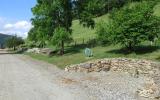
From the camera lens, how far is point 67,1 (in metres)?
55.5

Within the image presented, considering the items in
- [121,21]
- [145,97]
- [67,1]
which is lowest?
[145,97]

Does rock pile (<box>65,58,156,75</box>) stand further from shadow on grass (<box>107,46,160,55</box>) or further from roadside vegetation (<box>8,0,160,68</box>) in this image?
shadow on grass (<box>107,46,160,55</box>)

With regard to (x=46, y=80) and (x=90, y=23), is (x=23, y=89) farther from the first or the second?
(x=90, y=23)

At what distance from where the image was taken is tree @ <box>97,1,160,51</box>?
132ft

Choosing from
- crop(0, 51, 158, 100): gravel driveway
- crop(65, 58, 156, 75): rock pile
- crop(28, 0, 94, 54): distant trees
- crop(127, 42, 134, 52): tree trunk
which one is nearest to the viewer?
crop(0, 51, 158, 100): gravel driveway

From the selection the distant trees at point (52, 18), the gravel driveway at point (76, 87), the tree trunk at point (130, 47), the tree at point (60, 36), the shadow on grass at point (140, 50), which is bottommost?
the gravel driveway at point (76, 87)

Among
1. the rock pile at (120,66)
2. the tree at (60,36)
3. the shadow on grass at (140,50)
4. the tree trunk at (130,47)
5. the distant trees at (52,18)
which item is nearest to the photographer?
the rock pile at (120,66)

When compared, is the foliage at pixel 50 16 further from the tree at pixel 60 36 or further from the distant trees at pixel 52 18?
the tree at pixel 60 36

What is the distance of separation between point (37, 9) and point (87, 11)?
6862mm

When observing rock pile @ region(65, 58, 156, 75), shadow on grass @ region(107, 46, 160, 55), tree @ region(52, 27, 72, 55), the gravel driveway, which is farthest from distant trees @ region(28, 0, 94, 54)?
the gravel driveway

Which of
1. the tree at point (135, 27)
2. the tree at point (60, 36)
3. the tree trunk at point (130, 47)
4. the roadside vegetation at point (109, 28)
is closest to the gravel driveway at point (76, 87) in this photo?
the roadside vegetation at point (109, 28)

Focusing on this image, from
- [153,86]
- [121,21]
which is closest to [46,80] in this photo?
[153,86]

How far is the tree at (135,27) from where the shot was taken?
132ft

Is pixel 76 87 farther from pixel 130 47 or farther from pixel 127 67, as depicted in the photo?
pixel 130 47
